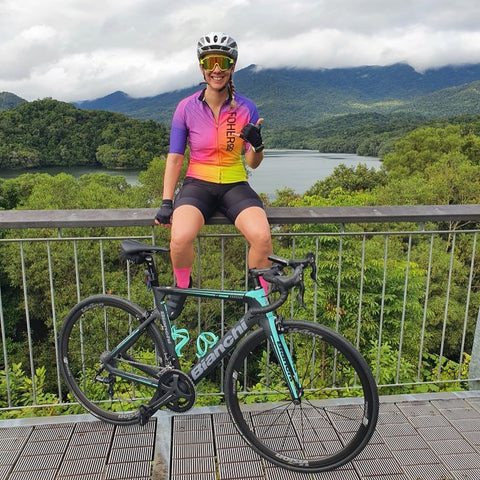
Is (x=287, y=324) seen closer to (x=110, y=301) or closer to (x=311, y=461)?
(x=311, y=461)

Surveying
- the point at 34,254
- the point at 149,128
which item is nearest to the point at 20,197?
the point at 34,254

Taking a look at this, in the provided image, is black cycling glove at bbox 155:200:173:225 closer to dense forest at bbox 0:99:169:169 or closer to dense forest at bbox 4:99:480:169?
dense forest at bbox 4:99:480:169

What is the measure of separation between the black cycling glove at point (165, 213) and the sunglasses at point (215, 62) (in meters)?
0.80

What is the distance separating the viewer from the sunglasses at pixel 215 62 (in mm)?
2715

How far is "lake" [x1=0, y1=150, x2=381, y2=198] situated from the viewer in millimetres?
51031

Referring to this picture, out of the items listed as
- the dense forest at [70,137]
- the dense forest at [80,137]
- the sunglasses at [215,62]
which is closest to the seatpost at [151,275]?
the sunglasses at [215,62]

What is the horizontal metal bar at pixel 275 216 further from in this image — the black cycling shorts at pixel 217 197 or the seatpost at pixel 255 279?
the seatpost at pixel 255 279

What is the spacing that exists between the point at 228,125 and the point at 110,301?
4.19 ft

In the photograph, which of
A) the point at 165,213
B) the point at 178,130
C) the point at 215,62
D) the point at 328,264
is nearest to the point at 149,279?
the point at 165,213

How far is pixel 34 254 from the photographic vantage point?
22.1 metres

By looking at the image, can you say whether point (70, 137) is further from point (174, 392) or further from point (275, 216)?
point (174, 392)

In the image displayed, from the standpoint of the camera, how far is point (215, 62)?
107 inches

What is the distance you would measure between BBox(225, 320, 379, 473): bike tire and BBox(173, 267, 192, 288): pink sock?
563 millimetres

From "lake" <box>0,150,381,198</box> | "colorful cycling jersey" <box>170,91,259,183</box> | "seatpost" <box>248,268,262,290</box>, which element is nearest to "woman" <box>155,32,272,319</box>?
"colorful cycling jersey" <box>170,91,259,183</box>
